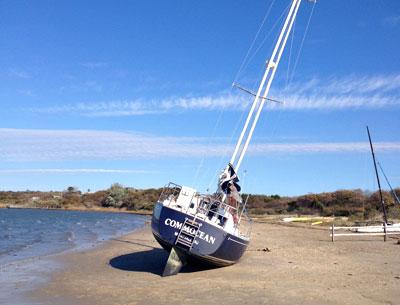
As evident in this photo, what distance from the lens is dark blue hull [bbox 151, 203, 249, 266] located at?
17281 mm

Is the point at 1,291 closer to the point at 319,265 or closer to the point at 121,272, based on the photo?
the point at 121,272

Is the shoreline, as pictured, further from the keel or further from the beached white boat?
the beached white boat

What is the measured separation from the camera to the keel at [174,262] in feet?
57.5

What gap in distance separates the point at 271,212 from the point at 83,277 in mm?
72377

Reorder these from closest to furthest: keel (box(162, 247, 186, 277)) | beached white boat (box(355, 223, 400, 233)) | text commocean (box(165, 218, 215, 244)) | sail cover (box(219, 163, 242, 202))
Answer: text commocean (box(165, 218, 215, 244)) → keel (box(162, 247, 186, 277)) → sail cover (box(219, 163, 242, 202)) → beached white boat (box(355, 223, 400, 233))

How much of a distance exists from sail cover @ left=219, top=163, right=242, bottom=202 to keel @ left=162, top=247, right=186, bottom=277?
3.96 meters

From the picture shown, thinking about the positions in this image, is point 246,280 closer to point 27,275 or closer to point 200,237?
point 200,237

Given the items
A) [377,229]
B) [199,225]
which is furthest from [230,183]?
[377,229]

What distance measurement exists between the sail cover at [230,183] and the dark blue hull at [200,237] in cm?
259

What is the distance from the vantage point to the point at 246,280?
16438mm

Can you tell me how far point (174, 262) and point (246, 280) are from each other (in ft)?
8.97

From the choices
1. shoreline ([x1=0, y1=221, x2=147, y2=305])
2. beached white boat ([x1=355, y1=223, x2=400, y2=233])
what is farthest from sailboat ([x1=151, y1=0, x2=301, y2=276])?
beached white boat ([x1=355, y1=223, x2=400, y2=233])

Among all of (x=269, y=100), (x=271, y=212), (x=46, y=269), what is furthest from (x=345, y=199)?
(x=46, y=269)

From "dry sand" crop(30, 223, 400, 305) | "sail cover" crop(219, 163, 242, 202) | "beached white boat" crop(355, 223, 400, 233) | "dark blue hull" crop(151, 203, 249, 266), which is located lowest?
"dry sand" crop(30, 223, 400, 305)
